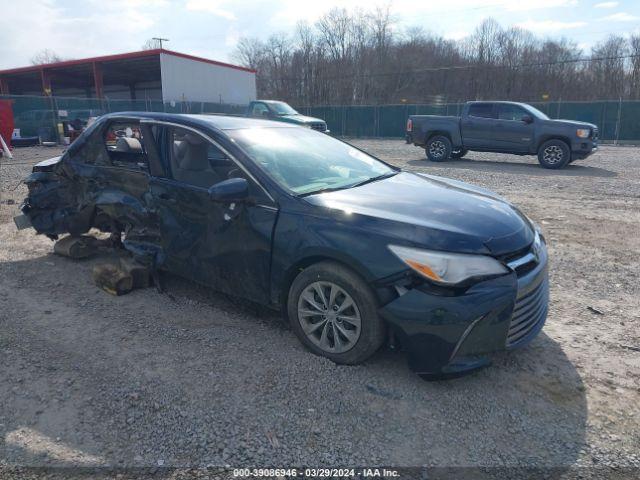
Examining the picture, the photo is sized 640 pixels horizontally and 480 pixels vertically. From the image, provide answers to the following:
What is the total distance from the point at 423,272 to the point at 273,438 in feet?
4.09

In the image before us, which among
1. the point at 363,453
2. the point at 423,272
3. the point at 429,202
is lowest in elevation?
the point at 363,453

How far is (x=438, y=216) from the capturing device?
3131 mm

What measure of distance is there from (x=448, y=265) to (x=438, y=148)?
44.4 feet

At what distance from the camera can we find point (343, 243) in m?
3.07

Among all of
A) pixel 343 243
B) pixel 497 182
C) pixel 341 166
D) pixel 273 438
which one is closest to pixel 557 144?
pixel 497 182

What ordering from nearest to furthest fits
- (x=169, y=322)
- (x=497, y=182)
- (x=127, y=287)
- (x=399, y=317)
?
(x=399, y=317) → (x=169, y=322) → (x=127, y=287) → (x=497, y=182)

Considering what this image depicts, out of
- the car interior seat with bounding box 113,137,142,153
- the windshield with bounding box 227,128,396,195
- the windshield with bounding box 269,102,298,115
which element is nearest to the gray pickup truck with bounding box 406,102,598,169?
the windshield with bounding box 269,102,298,115

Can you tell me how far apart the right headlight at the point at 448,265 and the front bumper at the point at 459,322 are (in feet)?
0.25

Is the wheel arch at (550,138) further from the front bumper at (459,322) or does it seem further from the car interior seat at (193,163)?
the car interior seat at (193,163)

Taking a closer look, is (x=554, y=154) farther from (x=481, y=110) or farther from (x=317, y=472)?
(x=317, y=472)

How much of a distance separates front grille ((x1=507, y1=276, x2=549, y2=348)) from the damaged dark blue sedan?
0.01m

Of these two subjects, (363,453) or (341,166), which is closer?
(363,453)

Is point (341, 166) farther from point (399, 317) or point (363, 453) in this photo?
point (363, 453)

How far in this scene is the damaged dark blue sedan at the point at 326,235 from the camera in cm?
286
